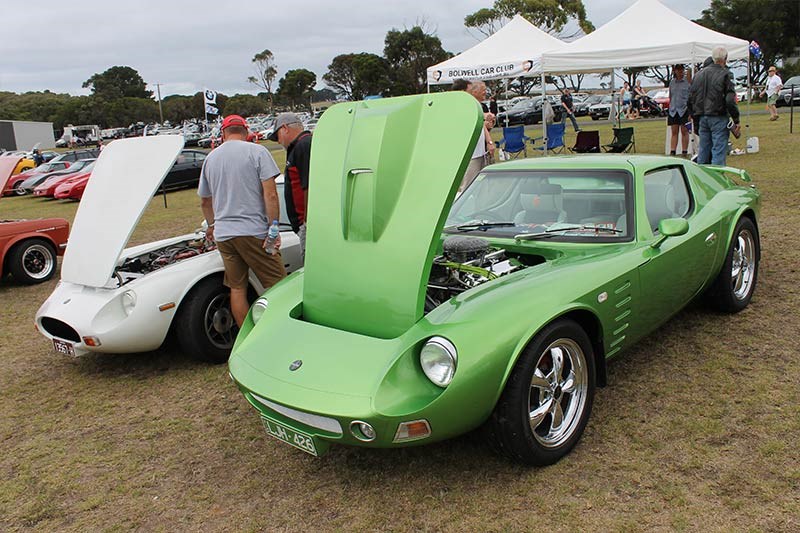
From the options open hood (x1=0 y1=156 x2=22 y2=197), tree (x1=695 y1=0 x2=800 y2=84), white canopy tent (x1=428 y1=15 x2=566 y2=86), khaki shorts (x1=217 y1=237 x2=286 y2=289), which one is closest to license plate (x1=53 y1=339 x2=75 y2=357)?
khaki shorts (x1=217 y1=237 x2=286 y2=289)

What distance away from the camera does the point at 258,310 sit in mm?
3334

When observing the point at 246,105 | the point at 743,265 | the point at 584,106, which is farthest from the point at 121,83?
the point at 743,265

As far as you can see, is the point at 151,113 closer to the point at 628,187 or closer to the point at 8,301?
the point at 8,301

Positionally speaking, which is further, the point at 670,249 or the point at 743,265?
the point at 743,265

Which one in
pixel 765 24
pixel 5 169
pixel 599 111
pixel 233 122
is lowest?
pixel 5 169

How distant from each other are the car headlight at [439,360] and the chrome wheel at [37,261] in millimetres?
7091

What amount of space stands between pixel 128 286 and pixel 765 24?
51.8 metres

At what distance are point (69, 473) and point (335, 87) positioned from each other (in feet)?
256

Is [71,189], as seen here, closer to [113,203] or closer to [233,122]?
[113,203]

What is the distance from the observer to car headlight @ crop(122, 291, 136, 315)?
165 inches

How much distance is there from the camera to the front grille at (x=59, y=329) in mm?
4238

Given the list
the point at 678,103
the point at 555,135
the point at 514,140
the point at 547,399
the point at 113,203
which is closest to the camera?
the point at 547,399

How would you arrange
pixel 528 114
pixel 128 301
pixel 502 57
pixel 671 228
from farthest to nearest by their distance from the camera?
pixel 528 114 → pixel 502 57 → pixel 128 301 → pixel 671 228

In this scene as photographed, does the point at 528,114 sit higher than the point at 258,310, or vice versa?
the point at 528,114
